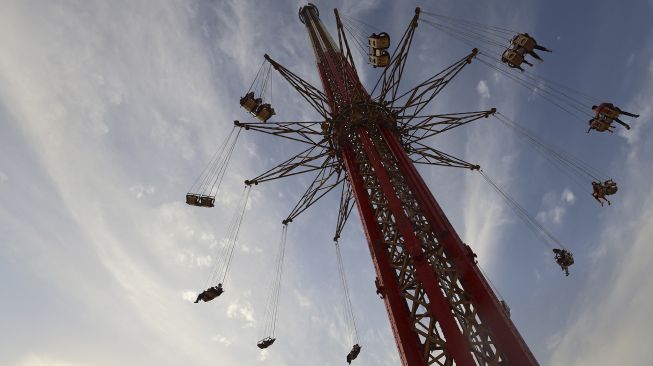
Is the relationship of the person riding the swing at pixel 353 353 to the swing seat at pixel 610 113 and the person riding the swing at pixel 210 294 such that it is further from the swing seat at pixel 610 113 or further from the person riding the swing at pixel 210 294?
the swing seat at pixel 610 113

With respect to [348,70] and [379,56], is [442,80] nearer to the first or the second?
[379,56]

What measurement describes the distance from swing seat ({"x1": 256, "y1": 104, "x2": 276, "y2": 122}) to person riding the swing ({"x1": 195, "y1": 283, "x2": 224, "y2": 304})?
7.47 metres

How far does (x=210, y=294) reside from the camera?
15.8 meters

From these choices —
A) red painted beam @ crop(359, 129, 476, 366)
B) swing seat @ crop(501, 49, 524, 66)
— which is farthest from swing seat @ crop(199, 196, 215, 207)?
swing seat @ crop(501, 49, 524, 66)

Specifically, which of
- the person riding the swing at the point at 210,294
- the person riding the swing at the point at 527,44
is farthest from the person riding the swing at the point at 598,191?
the person riding the swing at the point at 210,294

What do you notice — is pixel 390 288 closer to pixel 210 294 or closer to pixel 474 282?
pixel 474 282

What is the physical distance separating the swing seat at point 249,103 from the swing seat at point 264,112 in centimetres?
30

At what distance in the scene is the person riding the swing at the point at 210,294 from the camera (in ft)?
51.3

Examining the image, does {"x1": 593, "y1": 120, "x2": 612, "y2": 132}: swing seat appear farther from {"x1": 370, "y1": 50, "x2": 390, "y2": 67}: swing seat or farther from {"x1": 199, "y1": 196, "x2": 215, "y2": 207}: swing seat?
{"x1": 199, "y1": 196, "x2": 215, "y2": 207}: swing seat

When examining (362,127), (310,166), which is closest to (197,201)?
(310,166)

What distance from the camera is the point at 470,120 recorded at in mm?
16734

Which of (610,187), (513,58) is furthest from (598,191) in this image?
(513,58)

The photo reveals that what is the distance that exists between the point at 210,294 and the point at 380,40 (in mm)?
12459

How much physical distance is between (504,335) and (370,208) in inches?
213
